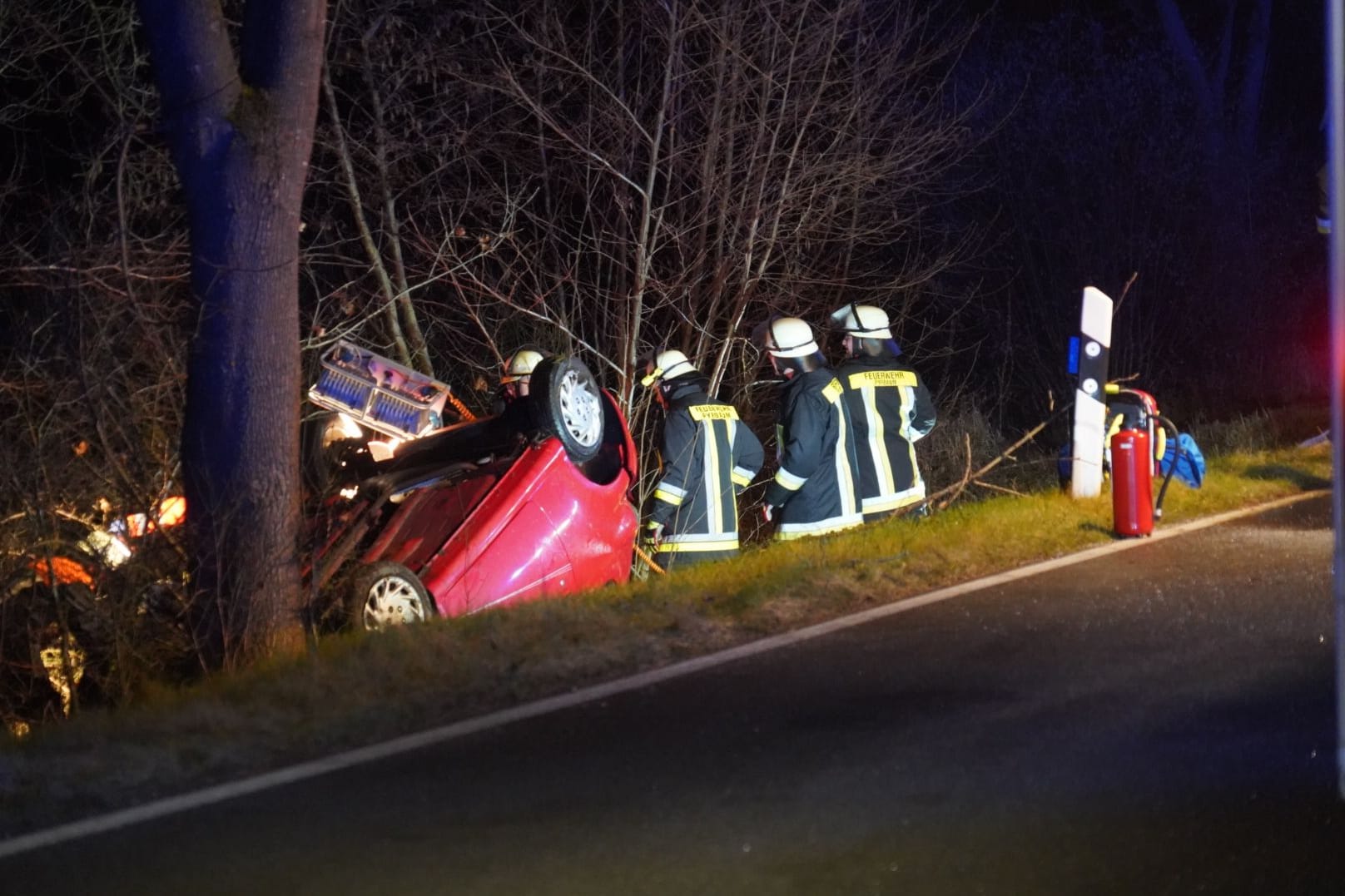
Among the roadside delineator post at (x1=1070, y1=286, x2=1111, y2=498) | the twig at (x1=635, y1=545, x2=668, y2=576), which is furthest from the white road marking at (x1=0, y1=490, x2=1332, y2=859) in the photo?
the twig at (x1=635, y1=545, x2=668, y2=576)

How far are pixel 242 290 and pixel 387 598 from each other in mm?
1740

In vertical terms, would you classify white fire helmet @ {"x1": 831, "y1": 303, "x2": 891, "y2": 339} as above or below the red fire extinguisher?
above

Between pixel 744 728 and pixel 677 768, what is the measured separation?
1.63 feet

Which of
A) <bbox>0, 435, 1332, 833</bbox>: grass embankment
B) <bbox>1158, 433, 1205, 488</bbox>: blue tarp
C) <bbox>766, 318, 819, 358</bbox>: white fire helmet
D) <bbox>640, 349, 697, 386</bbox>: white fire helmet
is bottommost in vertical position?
<bbox>0, 435, 1332, 833</bbox>: grass embankment

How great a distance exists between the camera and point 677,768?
18.3ft

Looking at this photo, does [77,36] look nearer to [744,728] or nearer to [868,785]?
[744,728]

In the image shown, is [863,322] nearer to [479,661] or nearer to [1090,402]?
[1090,402]

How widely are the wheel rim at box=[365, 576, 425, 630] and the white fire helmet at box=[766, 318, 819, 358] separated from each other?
341 centimetres

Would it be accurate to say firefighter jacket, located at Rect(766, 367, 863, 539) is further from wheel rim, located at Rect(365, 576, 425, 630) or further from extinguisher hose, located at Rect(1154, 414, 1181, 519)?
wheel rim, located at Rect(365, 576, 425, 630)

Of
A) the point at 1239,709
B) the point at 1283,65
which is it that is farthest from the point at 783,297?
the point at 1283,65

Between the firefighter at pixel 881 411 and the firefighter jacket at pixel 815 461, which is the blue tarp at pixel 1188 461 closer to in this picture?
the firefighter at pixel 881 411

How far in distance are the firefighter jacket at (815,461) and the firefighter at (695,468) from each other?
0.30 metres

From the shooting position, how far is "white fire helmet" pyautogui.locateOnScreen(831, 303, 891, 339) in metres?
10.8

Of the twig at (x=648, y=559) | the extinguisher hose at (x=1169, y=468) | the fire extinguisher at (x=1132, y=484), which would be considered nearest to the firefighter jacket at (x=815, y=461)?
the twig at (x=648, y=559)
